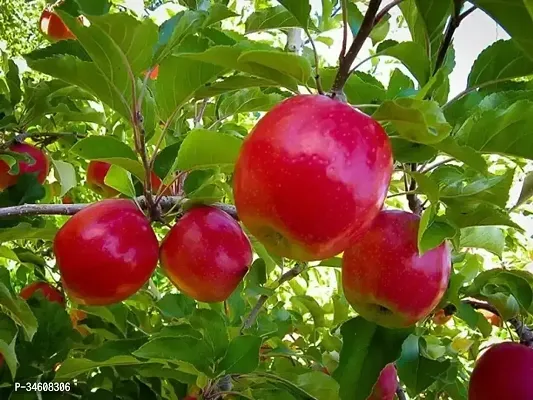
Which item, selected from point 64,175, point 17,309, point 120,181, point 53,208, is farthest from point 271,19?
point 64,175

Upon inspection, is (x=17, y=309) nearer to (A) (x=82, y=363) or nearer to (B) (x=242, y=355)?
(A) (x=82, y=363)

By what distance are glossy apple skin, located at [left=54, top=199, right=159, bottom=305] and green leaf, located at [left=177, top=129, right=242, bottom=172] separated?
4.8 inches

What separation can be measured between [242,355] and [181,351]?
83mm

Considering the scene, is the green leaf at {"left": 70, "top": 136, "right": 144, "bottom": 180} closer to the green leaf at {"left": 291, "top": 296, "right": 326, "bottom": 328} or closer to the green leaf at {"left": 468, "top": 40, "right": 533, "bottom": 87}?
the green leaf at {"left": 468, "top": 40, "right": 533, "bottom": 87}

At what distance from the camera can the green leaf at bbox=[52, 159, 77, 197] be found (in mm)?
1769

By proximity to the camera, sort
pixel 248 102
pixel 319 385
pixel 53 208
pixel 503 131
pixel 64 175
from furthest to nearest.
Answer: pixel 64 175 < pixel 248 102 < pixel 319 385 < pixel 53 208 < pixel 503 131

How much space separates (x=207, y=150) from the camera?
82cm

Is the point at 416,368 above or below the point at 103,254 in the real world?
below

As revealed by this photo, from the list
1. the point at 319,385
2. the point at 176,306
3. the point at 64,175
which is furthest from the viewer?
the point at 64,175

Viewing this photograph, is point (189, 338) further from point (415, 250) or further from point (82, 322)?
point (82, 322)

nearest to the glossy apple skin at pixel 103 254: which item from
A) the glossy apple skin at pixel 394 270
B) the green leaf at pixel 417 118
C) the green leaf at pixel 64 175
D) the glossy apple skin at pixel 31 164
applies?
the glossy apple skin at pixel 394 270

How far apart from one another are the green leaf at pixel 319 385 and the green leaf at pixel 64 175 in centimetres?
98

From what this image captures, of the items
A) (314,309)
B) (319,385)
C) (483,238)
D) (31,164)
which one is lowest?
(314,309)

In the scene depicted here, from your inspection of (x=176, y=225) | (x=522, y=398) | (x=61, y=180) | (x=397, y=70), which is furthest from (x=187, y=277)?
(x=61, y=180)
